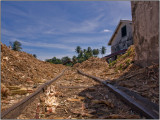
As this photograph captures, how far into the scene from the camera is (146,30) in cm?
531

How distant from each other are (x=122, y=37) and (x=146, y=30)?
13151mm

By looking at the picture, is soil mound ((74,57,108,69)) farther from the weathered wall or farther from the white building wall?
the weathered wall

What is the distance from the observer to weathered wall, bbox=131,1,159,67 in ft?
15.3

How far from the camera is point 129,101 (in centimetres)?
250

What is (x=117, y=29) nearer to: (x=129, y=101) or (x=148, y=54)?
(x=148, y=54)

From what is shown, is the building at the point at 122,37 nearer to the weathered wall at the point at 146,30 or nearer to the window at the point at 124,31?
the window at the point at 124,31

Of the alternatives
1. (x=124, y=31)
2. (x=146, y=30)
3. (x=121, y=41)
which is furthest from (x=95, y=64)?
(x=146, y=30)

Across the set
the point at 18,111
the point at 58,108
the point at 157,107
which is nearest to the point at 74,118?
the point at 58,108

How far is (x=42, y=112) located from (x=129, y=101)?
179cm

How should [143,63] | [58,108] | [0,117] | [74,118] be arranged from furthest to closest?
[143,63], [58,108], [74,118], [0,117]

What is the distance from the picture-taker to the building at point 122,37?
16.2m

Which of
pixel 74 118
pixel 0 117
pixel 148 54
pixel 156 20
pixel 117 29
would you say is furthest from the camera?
pixel 117 29

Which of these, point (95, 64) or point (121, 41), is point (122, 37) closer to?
point (121, 41)

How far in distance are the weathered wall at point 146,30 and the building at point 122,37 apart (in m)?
10.3
